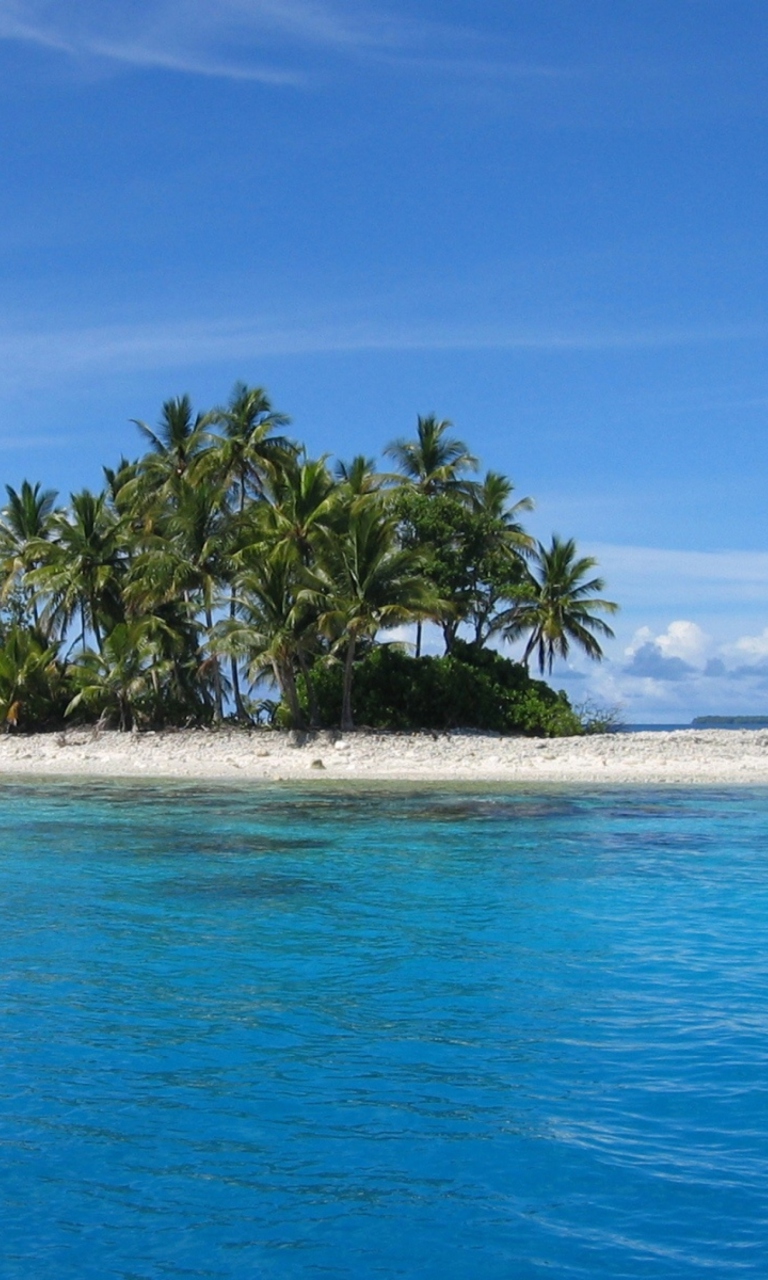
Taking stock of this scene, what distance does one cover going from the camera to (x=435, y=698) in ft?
118

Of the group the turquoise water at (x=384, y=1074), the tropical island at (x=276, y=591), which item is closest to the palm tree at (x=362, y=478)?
the tropical island at (x=276, y=591)

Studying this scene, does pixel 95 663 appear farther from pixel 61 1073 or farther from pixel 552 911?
pixel 61 1073

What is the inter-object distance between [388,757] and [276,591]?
5863 mm

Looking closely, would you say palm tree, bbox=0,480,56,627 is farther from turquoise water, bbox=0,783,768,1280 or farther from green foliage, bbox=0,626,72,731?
turquoise water, bbox=0,783,768,1280

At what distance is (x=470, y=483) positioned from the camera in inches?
1655

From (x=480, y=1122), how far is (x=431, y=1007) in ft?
7.10

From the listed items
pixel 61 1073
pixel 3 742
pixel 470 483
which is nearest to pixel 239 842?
pixel 61 1073

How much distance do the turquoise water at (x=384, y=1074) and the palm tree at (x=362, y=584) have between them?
61.1 ft

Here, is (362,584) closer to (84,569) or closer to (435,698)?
(435,698)

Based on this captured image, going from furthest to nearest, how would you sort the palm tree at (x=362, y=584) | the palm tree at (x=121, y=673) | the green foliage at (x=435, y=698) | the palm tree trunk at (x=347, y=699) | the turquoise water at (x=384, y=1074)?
1. the green foliage at (x=435, y=698)
2. the palm tree at (x=121, y=673)
3. the palm tree trunk at (x=347, y=699)
4. the palm tree at (x=362, y=584)
5. the turquoise water at (x=384, y=1074)

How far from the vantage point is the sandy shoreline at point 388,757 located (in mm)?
27375

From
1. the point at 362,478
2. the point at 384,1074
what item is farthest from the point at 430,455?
the point at 384,1074

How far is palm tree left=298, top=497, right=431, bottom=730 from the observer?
1278 inches

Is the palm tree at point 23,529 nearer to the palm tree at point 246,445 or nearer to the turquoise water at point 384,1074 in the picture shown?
the palm tree at point 246,445
